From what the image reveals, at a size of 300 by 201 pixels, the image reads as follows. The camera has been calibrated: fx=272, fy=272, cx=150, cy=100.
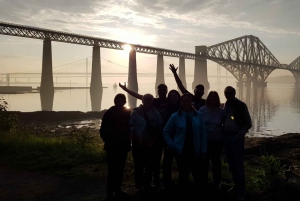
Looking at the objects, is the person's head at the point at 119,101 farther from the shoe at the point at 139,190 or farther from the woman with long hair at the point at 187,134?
the shoe at the point at 139,190

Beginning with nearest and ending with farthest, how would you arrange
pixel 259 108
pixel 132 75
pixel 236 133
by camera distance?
pixel 236 133
pixel 259 108
pixel 132 75

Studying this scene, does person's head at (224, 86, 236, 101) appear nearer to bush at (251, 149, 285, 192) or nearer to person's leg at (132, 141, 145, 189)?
bush at (251, 149, 285, 192)

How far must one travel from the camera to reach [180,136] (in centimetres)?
359

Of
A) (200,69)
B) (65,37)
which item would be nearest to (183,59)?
(200,69)

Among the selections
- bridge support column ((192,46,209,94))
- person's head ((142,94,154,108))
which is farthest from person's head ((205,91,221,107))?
bridge support column ((192,46,209,94))

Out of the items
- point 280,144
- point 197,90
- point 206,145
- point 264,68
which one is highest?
point 264,68

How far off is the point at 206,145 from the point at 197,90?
43.9 inches

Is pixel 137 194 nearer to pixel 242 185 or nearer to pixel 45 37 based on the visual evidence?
pixel 242 185

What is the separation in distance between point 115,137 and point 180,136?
932 mm

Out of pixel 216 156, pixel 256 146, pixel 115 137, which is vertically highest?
pixel 115 137

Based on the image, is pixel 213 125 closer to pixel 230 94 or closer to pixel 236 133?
pixel 236 133

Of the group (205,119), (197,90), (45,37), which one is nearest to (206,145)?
(205,119)

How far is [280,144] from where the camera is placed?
10180 mm

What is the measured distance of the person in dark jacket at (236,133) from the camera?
3.70 metres
